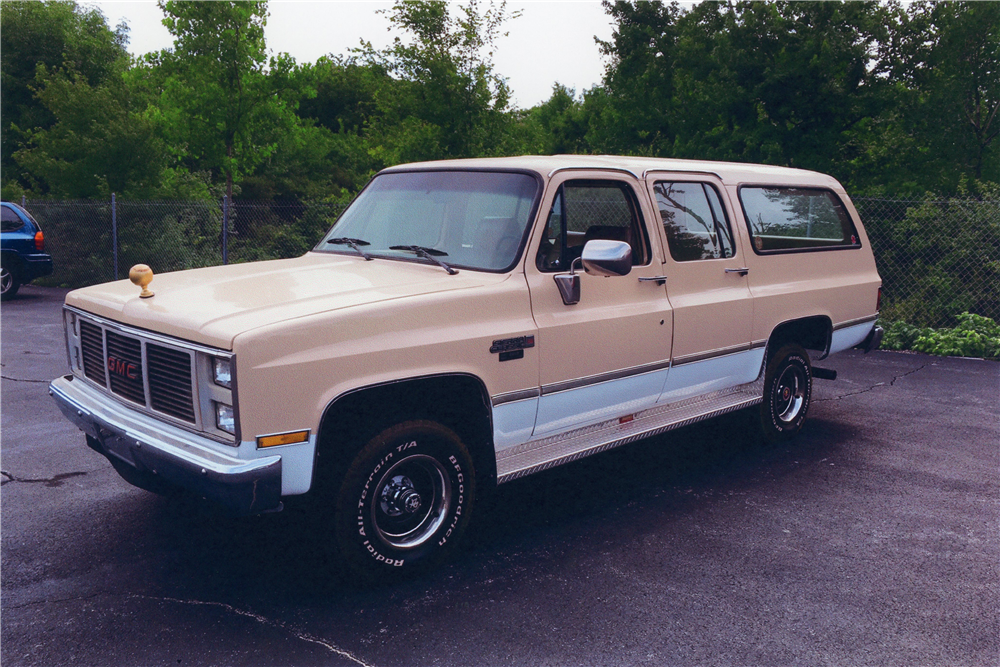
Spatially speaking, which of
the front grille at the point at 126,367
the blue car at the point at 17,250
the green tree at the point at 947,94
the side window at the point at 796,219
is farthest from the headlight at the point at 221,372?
the green tree at the point at 947,94

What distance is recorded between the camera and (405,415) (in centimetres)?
388

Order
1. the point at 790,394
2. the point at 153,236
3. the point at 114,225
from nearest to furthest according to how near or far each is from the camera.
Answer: the point at 790,394 < the point at 114,225 < the point at 153,236

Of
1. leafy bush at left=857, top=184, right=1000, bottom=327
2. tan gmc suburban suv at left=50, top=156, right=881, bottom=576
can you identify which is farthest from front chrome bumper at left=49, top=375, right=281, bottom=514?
leafy bush at left=857, top=184, right=1000, bottom=327

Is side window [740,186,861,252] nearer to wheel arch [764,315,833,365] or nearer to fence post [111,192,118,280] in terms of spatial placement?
wheel arch [764,315,833,365]

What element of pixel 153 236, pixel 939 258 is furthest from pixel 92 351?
pixel 153 236

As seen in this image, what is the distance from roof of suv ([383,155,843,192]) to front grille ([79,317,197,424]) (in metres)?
2.12

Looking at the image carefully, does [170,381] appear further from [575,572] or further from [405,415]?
[575,572]

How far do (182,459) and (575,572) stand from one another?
6.52ft

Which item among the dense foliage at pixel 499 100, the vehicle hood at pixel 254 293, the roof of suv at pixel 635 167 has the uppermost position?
the dense foliage at pixel 499 100

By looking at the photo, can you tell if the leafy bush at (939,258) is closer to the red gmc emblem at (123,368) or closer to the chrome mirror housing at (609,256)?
the chrome mirror housing at (609,256)

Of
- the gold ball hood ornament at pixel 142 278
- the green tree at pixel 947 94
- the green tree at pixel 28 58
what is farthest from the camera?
the green tree at pixel 28 58

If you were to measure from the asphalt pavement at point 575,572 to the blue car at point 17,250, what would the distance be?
9868 millimetres

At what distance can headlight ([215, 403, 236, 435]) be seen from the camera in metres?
3.38

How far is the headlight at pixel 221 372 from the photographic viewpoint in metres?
3.34
